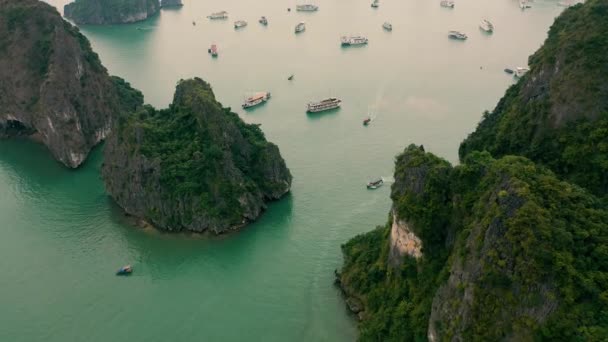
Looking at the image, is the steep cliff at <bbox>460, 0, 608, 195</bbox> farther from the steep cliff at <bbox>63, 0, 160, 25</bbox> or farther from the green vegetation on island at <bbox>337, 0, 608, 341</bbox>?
the steep cliff at <bbox>63, 0, 160, 25</bbox>

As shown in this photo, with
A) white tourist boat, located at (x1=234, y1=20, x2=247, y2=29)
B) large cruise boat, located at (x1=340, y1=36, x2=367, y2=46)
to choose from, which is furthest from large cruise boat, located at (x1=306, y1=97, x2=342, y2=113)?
white tourist boat, located at (x1=234, y1=20, x2=247, y2=29)

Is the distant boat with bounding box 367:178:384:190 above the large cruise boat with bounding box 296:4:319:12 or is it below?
below

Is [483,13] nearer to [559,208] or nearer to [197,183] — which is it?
[197,183]

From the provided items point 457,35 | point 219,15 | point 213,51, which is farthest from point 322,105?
point 219,15

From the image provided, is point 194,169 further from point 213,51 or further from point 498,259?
point 213,51

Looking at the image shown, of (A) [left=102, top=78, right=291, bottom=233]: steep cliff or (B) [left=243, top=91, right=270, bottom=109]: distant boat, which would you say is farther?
(B) [left=243, top=91, right=270, bottom=109]: distant boat

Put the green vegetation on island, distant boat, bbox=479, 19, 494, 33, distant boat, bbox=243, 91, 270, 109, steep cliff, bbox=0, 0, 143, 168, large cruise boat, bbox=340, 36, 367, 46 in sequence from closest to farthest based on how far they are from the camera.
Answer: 1. the green vegetation on island
2. steep cliff, bbox=0, 0, 143, 168
3. distant boat, bbox=243, 91, 270, 109
4. large cruise boat, bbox=340, 36, 367, 46
5. distant boat, bbox=479, 19, 494, 33

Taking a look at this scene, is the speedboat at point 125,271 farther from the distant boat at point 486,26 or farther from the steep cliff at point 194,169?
the distant boat at point 486,26
